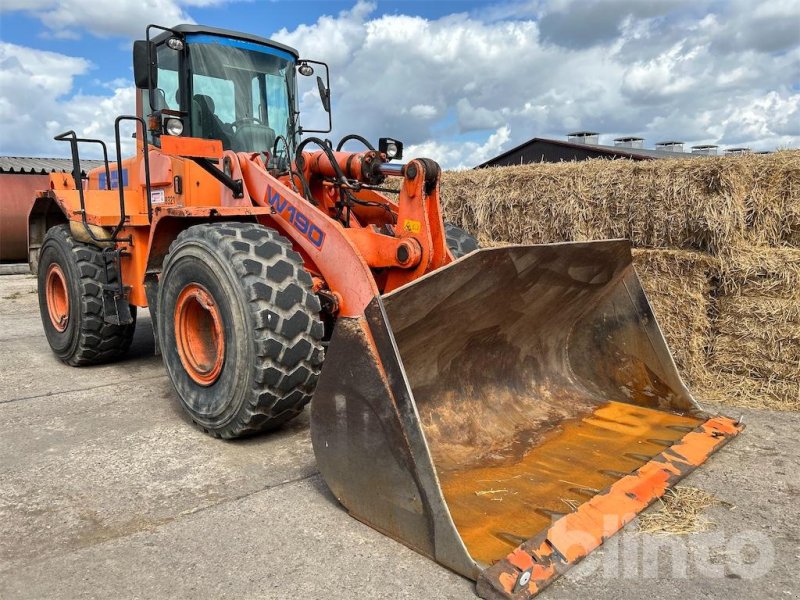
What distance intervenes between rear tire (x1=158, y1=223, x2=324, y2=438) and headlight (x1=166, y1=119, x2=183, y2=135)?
85 centimetres

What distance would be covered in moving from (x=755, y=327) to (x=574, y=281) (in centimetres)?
202

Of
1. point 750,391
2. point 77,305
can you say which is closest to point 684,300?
point 750,391

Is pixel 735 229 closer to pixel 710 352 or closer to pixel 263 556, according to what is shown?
pixel 710 352

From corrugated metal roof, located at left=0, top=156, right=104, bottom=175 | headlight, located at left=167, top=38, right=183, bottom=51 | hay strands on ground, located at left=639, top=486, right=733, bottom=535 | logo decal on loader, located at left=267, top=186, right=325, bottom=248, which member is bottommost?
hay strands on ground, located at left=639, top=486, right=733, bottom=535

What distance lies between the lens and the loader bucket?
8.48ft

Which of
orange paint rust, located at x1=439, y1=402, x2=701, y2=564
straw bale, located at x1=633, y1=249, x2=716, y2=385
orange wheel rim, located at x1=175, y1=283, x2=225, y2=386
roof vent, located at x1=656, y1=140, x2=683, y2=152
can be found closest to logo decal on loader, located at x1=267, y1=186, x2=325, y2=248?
orange wheel rim, located at x1=175, y1=283, x2=225, y2=386

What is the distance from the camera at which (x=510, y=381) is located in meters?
4.00

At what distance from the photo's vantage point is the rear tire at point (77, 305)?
5359 millimetres

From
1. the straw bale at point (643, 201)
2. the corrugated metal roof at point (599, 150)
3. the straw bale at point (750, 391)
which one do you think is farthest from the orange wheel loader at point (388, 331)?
the corrugated metal roof at point (599, 150)

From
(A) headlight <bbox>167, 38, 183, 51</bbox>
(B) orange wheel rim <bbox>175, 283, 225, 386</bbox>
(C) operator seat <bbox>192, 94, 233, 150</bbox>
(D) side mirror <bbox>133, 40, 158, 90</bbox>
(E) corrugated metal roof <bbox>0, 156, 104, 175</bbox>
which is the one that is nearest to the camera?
(B) orange wheel rim <bbox>175, 283, 225, 386</bbox>

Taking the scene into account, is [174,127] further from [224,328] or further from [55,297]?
[55,297]

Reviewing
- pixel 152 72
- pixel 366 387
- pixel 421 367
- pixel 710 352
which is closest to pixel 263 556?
pixel 366 387

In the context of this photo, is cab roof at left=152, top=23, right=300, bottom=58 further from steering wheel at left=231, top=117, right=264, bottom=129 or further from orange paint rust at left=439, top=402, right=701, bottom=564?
orange paint rust at left=439, top=402, right=701, bottom=564

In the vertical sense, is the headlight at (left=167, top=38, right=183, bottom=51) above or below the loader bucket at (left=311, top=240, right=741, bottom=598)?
above
